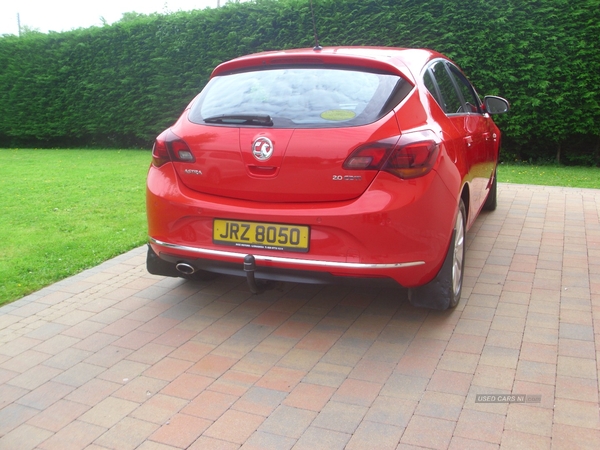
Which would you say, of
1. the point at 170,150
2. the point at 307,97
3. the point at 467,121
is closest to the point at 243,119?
the point at 307,97

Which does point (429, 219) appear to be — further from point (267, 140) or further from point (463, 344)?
point (267, 140)

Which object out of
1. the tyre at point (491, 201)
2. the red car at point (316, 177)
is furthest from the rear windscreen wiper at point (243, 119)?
the tyre at point (491, 201)

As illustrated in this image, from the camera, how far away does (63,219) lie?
670 centimetres

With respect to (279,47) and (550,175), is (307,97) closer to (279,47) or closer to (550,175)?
(550,175)

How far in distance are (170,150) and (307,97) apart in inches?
36.1

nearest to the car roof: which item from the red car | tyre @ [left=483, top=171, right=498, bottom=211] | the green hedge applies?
the red car

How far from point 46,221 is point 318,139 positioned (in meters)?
4.37

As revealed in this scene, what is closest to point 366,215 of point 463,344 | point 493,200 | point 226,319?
point 463,344

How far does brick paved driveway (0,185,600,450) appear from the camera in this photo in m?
2.65

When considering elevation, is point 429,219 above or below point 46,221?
above

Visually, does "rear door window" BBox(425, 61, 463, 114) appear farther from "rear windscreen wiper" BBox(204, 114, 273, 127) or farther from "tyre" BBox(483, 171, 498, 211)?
"tyre" BBox(483, 171, 498, 211)

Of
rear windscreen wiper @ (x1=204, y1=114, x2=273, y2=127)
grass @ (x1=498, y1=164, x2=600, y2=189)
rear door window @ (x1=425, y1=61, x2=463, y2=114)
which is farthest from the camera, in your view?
grass @ (x1=498, y1=164, x2=600, y2=189)

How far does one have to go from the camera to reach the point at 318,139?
3332mm

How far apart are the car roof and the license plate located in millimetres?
1075
